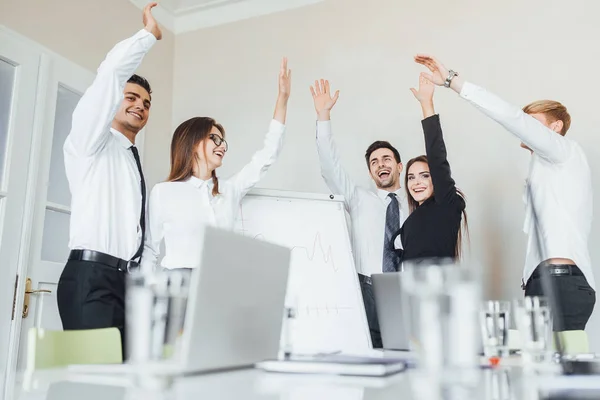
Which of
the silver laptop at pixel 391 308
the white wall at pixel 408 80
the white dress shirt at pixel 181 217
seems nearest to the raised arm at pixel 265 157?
the white dress shirt at pixel 181 217

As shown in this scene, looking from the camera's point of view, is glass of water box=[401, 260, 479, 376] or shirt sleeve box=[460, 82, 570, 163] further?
shirt sleeve box=[460, 82, 570, 163]

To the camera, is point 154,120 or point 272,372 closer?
point 272,372

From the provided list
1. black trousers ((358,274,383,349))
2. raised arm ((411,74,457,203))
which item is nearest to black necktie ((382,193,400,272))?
black trousers ((358,274,383,349))

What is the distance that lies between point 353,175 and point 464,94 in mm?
1246

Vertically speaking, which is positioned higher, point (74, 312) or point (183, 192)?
point (183, 192)

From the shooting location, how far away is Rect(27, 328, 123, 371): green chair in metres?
1.15

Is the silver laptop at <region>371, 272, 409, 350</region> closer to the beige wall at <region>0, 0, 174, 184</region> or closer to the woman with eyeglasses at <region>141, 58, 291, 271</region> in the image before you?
the woman with eyeglasses at <region>141, 58, 291, 271</region>

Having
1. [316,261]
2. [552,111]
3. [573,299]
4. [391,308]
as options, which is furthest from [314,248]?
[552,111]

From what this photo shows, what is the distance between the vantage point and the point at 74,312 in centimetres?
173

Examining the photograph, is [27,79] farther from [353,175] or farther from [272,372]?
[272,372]

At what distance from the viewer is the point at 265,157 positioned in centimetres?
231

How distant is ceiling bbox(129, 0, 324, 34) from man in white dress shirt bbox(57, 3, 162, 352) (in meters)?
2.00

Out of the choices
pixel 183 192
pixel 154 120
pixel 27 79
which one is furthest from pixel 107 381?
pixel 154 120

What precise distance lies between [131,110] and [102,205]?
511 millimetres
